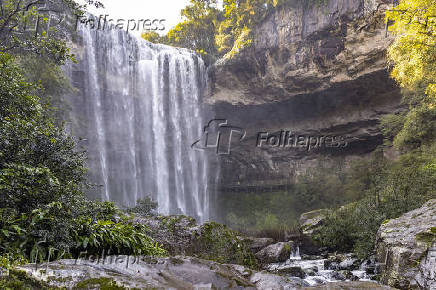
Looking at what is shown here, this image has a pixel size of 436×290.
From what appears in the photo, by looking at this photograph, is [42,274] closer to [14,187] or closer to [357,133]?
[14,187]

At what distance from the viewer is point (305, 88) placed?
25.9 metres

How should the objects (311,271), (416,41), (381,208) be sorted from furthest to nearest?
(381,208) → (416,41) → (311,271)

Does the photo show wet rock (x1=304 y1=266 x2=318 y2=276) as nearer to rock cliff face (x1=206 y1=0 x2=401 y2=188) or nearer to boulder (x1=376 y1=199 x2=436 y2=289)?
boulder (x1=376 y1=199 x2=436 y2=289)

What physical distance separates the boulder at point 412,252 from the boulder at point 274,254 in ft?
18.6

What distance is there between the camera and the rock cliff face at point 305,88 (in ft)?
73.6

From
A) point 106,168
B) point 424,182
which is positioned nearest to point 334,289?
point 424,182

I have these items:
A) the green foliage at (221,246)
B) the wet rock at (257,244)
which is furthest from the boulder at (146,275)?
the wet rock at (257,244)
